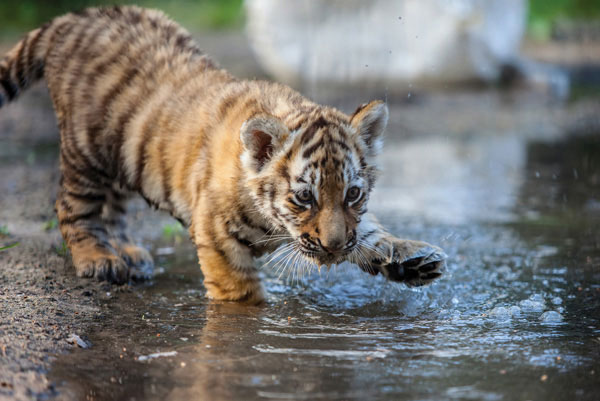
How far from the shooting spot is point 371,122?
13.6 ft

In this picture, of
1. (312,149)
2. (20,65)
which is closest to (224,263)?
(312,149)

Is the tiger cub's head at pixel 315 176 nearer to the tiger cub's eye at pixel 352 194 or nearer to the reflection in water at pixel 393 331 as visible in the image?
the tiger cub's eye at pixel 352 194

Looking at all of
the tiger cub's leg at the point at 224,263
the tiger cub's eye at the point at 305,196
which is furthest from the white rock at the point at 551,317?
the tiger cub's leg at the point at 224,263

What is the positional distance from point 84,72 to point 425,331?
2635mm

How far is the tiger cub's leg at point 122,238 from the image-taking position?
16.4ft

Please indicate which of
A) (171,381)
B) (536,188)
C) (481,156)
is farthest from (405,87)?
(171,381)

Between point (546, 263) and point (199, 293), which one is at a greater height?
point (546, 263)

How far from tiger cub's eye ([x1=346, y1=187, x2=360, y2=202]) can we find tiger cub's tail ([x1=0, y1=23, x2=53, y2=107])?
2487mm

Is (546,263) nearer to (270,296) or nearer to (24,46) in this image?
(270,296)

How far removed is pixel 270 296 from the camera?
452 centimetres

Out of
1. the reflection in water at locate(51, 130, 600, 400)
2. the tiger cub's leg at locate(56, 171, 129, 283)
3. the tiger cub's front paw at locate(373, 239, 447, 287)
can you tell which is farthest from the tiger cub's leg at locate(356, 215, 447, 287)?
the tiger cub's leg at locate(56, 171, 129, 283)

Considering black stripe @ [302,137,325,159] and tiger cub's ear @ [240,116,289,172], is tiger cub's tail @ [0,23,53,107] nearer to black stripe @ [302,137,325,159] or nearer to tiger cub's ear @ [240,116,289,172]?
tiger cub's ear @ [240,116,289,172]

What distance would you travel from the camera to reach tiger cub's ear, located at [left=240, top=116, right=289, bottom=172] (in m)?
3.88

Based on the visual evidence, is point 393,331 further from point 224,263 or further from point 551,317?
point 224,263
